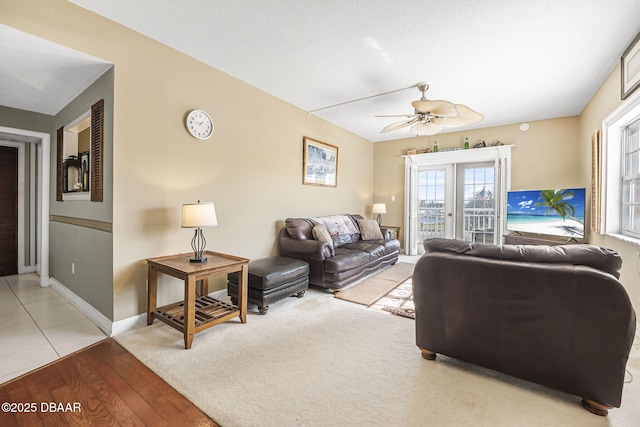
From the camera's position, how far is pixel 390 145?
6590 mm

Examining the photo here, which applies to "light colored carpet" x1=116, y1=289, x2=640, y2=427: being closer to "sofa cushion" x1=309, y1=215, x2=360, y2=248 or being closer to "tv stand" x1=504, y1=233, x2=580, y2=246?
"tv stand" x1=504, y1=233, x2=580, y2=246

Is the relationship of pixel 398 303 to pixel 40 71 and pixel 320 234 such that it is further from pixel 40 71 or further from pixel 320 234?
pixel 40 71

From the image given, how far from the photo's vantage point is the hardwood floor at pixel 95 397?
1501 mm

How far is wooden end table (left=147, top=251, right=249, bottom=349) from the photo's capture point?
2.22 m

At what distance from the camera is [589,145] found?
4.01m

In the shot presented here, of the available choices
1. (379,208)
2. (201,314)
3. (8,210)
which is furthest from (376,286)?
(8,210)

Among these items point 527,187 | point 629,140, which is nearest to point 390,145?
point 527,187

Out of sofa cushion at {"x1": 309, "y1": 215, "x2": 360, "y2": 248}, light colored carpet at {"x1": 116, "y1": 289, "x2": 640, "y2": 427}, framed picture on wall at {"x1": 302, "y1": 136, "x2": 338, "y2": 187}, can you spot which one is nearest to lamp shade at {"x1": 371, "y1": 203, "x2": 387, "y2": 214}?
sofa cushion at {"x1": 309, "y1": 215, "x2": 360, "y2": 248}

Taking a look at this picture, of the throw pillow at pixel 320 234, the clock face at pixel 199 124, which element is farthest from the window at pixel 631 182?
the clock face at pixel 199 124

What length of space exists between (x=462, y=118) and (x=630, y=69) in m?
1.40

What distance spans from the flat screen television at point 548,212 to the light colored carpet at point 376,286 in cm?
194

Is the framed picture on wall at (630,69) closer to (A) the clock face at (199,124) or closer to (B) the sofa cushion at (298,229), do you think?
(B) the sofa cushion at (298,229)

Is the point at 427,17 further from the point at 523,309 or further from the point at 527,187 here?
the point at 527,187

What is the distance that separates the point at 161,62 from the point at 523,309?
359 centimetres
